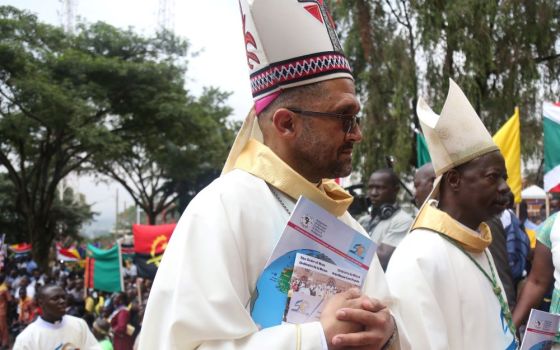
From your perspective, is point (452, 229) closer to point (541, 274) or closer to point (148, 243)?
point (541, 274)

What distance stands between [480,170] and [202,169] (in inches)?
1042

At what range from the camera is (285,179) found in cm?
214

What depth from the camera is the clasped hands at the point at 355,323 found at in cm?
184

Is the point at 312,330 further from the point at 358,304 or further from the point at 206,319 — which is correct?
the point at 206,319

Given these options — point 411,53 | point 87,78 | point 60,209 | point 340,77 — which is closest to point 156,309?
point 340,77

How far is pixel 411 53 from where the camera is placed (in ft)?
48.8

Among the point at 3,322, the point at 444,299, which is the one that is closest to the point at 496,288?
the point at 444,299

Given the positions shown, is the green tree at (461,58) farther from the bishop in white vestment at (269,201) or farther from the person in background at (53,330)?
the bishop in white vestment at (269,201)

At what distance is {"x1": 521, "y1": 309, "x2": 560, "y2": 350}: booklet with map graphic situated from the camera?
10.2ft

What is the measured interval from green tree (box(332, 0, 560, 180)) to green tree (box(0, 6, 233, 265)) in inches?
357

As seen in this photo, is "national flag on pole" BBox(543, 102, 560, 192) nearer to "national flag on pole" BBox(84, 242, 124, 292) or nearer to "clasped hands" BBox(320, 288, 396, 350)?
"clasped hands" BBox(320, 288, 396, 350)

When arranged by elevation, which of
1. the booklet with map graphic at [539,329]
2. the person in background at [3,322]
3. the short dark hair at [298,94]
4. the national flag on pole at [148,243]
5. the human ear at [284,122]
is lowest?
the person in background at [3,322]

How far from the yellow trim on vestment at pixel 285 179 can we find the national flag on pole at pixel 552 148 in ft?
13.5

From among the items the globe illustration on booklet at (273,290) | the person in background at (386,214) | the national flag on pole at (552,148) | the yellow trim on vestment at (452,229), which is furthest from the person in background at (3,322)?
the globe illustration on booklet at (273,290)
